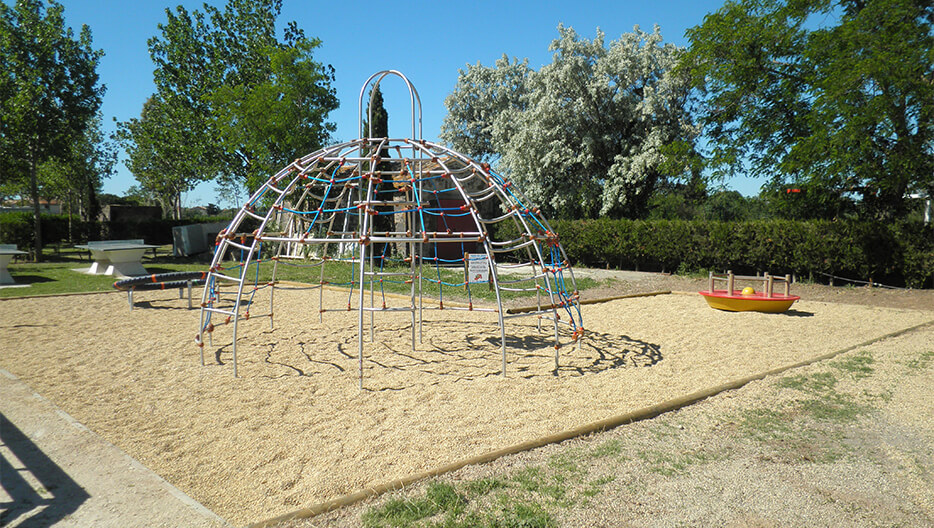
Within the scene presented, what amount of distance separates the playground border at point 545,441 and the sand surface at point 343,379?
0.46 feet

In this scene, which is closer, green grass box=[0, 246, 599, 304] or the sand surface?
the sand surface

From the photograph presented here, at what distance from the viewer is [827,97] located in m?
11.9

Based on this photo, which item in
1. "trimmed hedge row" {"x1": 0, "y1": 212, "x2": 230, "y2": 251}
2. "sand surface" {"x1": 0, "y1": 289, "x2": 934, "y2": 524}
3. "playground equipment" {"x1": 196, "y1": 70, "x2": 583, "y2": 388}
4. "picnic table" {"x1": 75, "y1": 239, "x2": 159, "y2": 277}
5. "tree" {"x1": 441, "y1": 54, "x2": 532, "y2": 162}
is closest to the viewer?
"sand surface" {"x1": 0, "y1": 289, "x2": 934, "y2": 524}

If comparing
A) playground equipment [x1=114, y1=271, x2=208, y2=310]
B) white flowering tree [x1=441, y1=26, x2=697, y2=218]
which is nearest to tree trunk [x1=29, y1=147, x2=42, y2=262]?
playground equipment [x1=114, y1=271, x2=208, y2=310]

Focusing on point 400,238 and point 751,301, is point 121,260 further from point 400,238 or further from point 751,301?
point 751,301

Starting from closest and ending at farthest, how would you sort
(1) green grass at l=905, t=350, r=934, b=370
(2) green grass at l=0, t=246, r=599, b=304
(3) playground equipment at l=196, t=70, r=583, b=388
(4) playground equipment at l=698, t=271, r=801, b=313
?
1. (3) playground equipment at l=196, t=70, r=583, b=388
2. (1) green grass at l=905, t=350, r=934, b=370
3. (4) playground equipment at l=698, t=271, r=801, b=313
4. (2) green grass at l=0, t=246, r=599, b=304

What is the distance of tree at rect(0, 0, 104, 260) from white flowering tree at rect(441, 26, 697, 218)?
1672 centimetres

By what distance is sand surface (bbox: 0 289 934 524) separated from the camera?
3.57m

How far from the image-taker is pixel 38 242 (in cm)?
1864

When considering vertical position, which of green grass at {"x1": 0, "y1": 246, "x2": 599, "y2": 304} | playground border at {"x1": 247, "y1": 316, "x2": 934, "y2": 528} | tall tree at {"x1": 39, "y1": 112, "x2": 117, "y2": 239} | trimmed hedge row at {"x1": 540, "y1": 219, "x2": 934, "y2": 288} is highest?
tall tree at {"x1": 39, "y1": 112, "x2": 117, "y2": 239}

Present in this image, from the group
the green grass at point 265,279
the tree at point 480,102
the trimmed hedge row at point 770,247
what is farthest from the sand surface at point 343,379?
the tree at point 480,102

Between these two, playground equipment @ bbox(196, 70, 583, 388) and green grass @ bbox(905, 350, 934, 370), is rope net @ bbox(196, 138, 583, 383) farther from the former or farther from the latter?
green grass @ bbox(905, 350, 934, 370)

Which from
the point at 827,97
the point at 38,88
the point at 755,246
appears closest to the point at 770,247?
the point at 755,246

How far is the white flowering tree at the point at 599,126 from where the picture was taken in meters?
21.0
